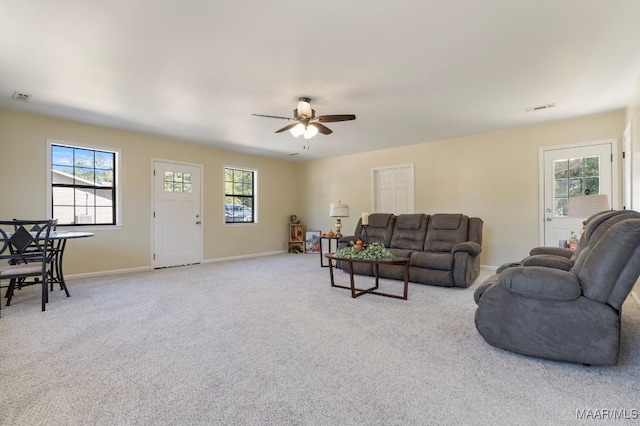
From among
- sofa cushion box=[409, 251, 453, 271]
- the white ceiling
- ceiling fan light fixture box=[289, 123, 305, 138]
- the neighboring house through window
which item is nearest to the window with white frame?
the white ceiling

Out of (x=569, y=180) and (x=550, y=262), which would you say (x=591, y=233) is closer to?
(x=550, y=262)

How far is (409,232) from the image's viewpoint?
5312 mm

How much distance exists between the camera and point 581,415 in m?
1.57

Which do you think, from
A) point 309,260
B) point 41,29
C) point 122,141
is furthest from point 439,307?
point 122,141

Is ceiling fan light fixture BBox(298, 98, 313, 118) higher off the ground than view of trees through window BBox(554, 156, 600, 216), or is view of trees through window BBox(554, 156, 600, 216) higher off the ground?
ceiling fan light fixture BBox(298, 98, 313, 118)

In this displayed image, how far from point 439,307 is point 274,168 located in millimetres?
5563

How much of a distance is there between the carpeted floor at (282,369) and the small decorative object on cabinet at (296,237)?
443 centimetres

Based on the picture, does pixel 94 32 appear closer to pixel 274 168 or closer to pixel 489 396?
pixel 489 396

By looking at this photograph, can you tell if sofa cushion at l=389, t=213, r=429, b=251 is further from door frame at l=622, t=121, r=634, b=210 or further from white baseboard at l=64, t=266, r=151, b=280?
white baseboard at l=64, t=266, r=151, b=280

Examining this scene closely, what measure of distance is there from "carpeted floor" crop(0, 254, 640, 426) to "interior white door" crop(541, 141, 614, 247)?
66.0 inches

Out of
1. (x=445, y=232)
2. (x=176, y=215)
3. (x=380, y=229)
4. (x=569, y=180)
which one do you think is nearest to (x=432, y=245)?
(x=445, y=232)

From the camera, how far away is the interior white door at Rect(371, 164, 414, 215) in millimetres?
6473

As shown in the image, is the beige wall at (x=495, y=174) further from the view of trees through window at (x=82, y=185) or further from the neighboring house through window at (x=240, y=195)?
the view of trees through window at (x=82, y=185)

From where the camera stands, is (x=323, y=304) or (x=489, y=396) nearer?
(x=489, y=396)
